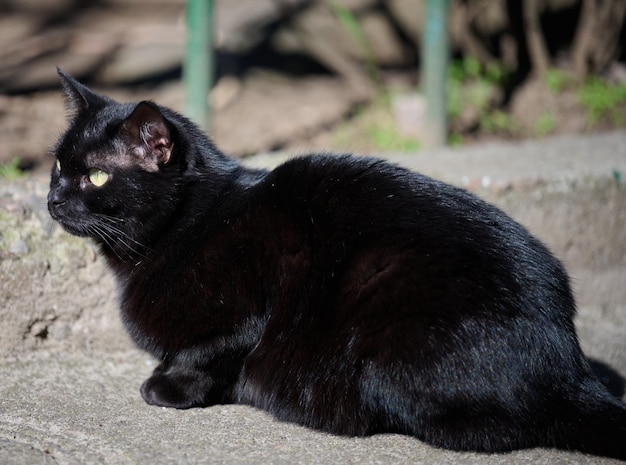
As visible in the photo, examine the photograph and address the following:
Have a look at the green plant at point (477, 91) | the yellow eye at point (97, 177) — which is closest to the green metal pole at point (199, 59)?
the yellow eye at point (97, 177)

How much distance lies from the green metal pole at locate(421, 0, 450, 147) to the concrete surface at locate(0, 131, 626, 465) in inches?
16.9

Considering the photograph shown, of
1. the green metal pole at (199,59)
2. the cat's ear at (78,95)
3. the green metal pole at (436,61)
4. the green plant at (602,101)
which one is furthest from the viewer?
the green plant at (602,101)

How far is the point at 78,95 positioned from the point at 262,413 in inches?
48.3

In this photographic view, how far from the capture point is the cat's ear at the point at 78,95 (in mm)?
2645

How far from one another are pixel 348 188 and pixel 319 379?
584mm

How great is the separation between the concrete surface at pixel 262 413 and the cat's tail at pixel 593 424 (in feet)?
0.29

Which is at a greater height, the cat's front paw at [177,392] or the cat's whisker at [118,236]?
the cat's whisker at [118,236]

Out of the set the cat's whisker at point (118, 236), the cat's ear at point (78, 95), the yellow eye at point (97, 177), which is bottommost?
the cat's whisker at point (118, 236)

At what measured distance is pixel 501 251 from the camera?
88.4 inches

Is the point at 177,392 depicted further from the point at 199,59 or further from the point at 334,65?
the point at 334,65

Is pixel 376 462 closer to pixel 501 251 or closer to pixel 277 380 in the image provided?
pixel 277 380

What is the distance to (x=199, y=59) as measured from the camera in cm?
393

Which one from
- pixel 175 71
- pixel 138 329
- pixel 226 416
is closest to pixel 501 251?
pixel 226 416

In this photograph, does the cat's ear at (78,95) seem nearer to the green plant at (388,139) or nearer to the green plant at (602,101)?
the green plant at (388,139)
